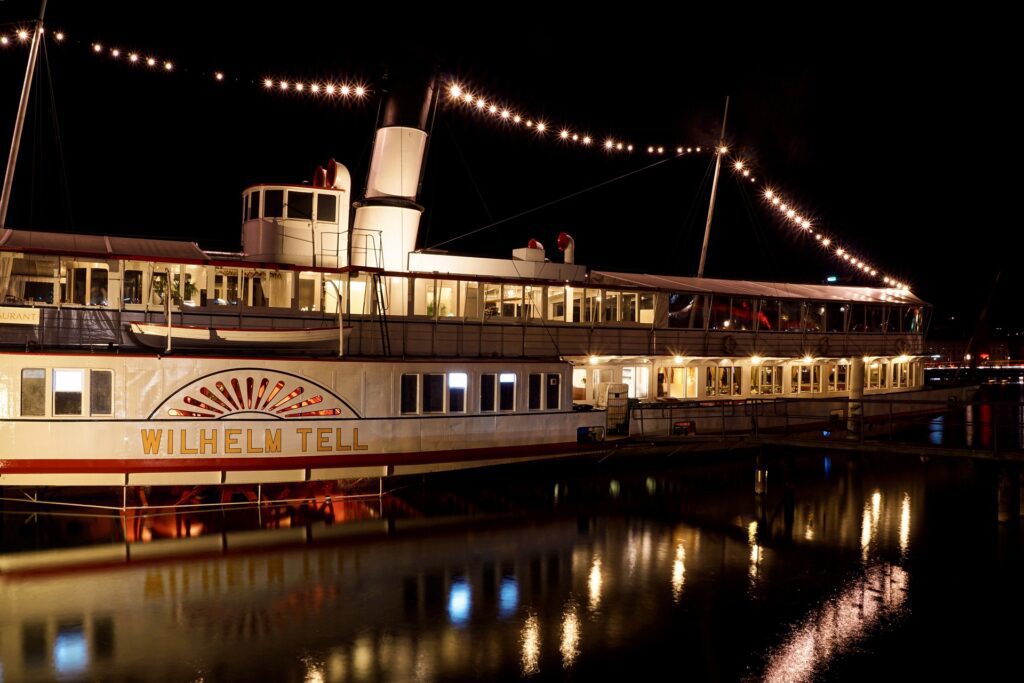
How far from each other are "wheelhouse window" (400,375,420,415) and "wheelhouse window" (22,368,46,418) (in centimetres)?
837

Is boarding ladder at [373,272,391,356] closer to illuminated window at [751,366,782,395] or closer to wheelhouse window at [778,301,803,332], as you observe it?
illuminated window at [751,366,782,395]

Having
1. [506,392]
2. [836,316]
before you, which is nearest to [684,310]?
[836,316]

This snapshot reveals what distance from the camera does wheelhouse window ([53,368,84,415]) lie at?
16.8 meters

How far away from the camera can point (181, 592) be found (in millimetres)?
13961

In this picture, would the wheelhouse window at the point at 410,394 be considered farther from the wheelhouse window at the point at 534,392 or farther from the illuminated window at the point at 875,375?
the illuminated window at the point at 875,375

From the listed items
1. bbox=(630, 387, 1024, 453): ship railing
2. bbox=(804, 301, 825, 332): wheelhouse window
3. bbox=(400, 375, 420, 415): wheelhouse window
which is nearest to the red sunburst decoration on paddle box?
bbox=(400, 375, 420, 415): wheelhouse window

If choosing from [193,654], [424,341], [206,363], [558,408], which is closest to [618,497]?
[558,408]

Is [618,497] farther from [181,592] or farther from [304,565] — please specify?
[181,592]

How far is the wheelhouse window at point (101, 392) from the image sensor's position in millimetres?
16984

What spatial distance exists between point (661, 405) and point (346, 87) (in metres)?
14.5

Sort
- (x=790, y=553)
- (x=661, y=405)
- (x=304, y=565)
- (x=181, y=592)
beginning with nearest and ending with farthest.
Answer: (x=181, y=592)
(x=304, y=565)
(x=790, y=553)
(x=661, y=405)

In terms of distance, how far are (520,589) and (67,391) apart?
11.4 m

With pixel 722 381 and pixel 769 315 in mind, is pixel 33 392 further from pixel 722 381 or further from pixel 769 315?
pixel 769 315

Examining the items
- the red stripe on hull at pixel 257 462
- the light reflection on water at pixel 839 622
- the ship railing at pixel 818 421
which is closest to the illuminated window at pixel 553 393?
the red stripe on hull at pixel 257 462
